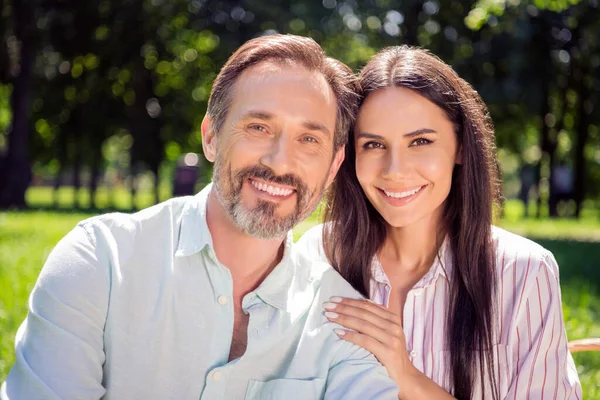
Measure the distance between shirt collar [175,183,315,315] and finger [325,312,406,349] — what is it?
0.15 meters

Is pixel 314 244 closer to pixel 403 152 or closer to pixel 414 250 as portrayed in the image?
pixel 414 250

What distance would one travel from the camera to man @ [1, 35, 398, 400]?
273 centimetres

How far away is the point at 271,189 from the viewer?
310cm

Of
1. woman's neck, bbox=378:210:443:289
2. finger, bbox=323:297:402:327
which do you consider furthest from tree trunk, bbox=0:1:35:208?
finger, bbox=323:297:402:327

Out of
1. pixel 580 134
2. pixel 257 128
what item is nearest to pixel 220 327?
pixel 257 128

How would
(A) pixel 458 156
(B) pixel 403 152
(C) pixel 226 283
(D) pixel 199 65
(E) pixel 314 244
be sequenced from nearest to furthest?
(C) pixel 226 283 < (B) pixel 403 152 < (A) pixel 458 156 < (E) pixel 314 244 < (D) pixel 199 65

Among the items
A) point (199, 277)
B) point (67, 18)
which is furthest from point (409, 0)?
point (199, 277)

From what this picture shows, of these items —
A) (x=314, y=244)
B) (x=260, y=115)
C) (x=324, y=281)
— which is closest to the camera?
(x=260, y=115)

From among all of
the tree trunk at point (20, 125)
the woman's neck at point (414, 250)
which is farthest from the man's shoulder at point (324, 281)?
the tree trunk at point (20, 125)

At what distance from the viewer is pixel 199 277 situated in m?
2.96

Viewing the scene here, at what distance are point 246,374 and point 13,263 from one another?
6187 mm

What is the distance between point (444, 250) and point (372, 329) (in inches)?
41.0

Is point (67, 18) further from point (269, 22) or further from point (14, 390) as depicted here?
point (14, 390)

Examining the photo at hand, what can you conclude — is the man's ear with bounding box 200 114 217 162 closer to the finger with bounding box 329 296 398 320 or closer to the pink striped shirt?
the finger with bounding box 329 296 398 320
